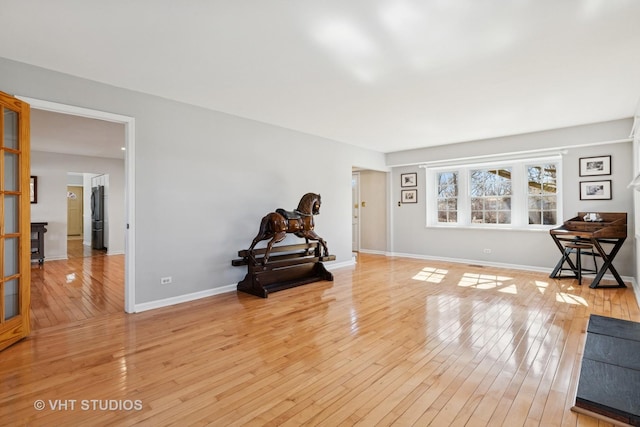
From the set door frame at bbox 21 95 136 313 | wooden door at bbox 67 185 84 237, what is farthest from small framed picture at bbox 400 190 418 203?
wooden door at bbox 67 185 84 237

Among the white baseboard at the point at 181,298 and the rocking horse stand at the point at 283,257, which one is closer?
the white baseboard at the point at 181,298

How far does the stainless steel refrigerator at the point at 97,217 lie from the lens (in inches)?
354

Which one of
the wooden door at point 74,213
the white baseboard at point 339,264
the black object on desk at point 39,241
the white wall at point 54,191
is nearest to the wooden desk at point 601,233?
the white baseboard at point 339,264

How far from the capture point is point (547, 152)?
5.70 meters

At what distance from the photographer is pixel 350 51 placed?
2.80 m

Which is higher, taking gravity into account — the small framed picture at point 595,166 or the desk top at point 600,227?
the small framed picture at point 595,166

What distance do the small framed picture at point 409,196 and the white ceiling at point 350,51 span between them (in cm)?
317

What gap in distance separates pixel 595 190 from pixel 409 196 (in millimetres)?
3347

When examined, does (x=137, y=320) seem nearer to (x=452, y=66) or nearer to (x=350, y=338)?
(x=350, y=338)

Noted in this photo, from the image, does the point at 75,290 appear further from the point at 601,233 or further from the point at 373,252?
the point at 601,233

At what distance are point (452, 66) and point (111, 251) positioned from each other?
8.87m

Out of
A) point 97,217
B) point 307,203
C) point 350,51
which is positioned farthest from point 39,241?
point 350,51

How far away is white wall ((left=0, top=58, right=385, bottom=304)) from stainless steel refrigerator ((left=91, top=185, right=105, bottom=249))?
6.47m

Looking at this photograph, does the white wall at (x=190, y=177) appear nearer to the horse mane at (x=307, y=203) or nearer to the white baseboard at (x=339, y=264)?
the horse mane at (x=307, y=203)
